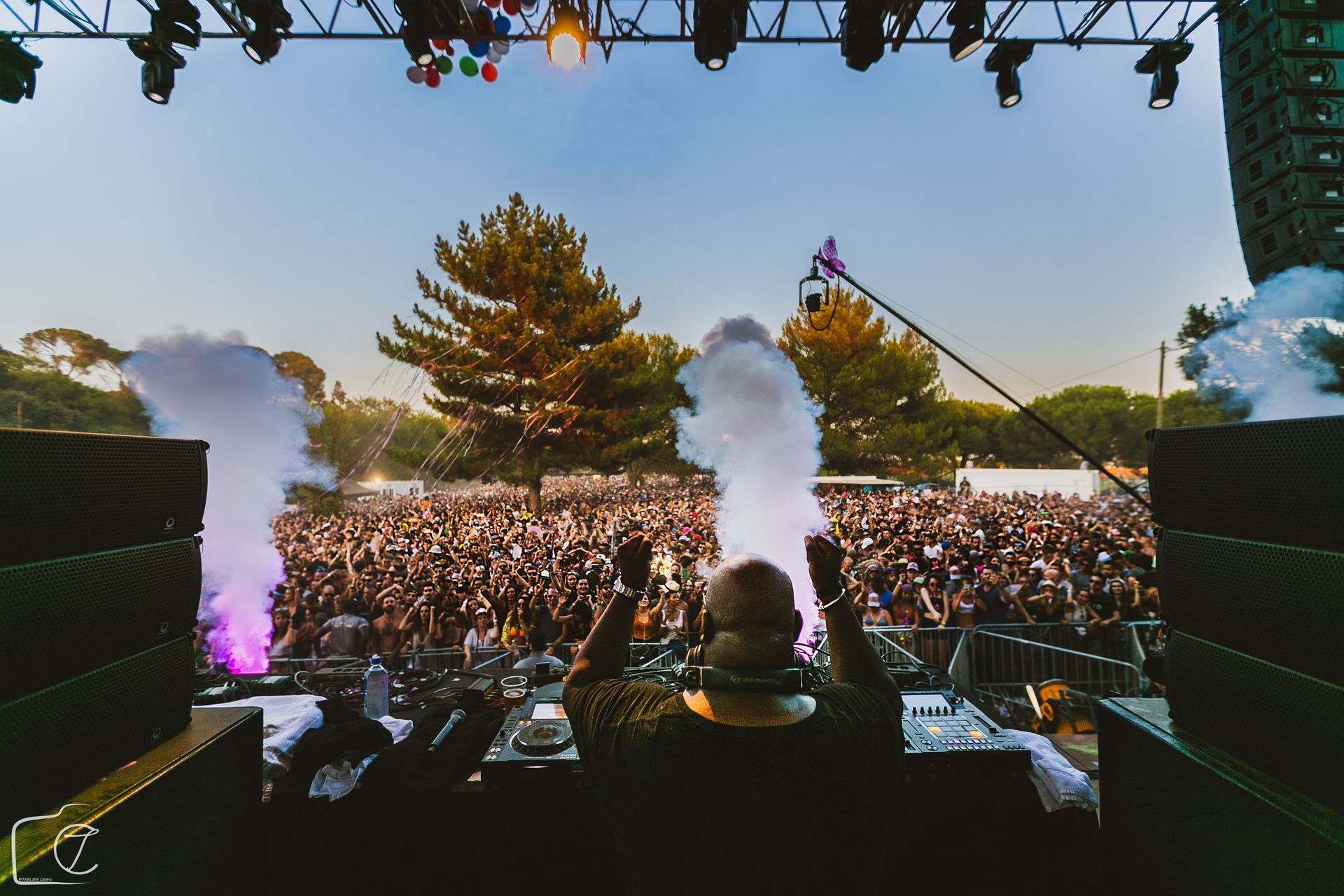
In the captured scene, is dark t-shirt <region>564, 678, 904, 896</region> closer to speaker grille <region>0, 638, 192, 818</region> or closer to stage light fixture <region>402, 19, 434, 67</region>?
speaker grille <region>0, 638, 192, 818</region>

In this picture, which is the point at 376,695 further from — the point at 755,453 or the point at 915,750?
the point at 755,453

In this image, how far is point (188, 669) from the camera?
171 centimetres

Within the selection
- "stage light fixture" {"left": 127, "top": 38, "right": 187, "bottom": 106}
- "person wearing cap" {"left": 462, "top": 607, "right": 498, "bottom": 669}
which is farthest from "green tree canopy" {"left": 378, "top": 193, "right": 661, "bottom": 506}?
"stage light fixture" {"left": 127, "top": 38, "right": 187, "bottom": 106}

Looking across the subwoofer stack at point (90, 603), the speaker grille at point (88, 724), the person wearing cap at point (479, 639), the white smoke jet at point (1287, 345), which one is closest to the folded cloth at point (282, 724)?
the speaker grille at point (88, 724)

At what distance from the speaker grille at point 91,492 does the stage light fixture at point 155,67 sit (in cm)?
619

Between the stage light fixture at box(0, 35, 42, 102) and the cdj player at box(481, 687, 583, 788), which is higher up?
the stage light fixture at box(0, 35, 42, 102)

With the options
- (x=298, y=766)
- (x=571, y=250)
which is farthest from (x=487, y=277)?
(x=298, y=766)

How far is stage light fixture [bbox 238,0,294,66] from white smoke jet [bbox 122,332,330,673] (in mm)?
6913

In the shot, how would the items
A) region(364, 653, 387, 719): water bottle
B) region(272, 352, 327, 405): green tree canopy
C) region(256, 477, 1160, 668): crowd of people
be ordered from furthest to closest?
1. region(272, 352, 327, 405): green tree canopy
2. region(256, 477, 1160, 668): crowd of people
3. region(364, 653, 387, 719): water bottle

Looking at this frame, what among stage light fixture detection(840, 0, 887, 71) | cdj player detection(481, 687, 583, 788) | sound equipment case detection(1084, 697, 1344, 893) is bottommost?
cdj player detection(481, 687, 583, 788)

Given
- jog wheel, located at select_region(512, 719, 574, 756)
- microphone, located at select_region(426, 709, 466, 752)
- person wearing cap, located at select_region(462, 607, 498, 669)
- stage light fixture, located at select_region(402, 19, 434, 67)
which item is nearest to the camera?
jog wheel, located at select_region(512, 719, 574, 756)

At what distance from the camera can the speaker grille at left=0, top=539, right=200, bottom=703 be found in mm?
1146

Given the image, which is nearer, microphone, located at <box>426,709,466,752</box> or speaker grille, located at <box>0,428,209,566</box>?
speaker grille, located at <box>0,428,209,566</box>

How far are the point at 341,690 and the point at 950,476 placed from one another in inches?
750
